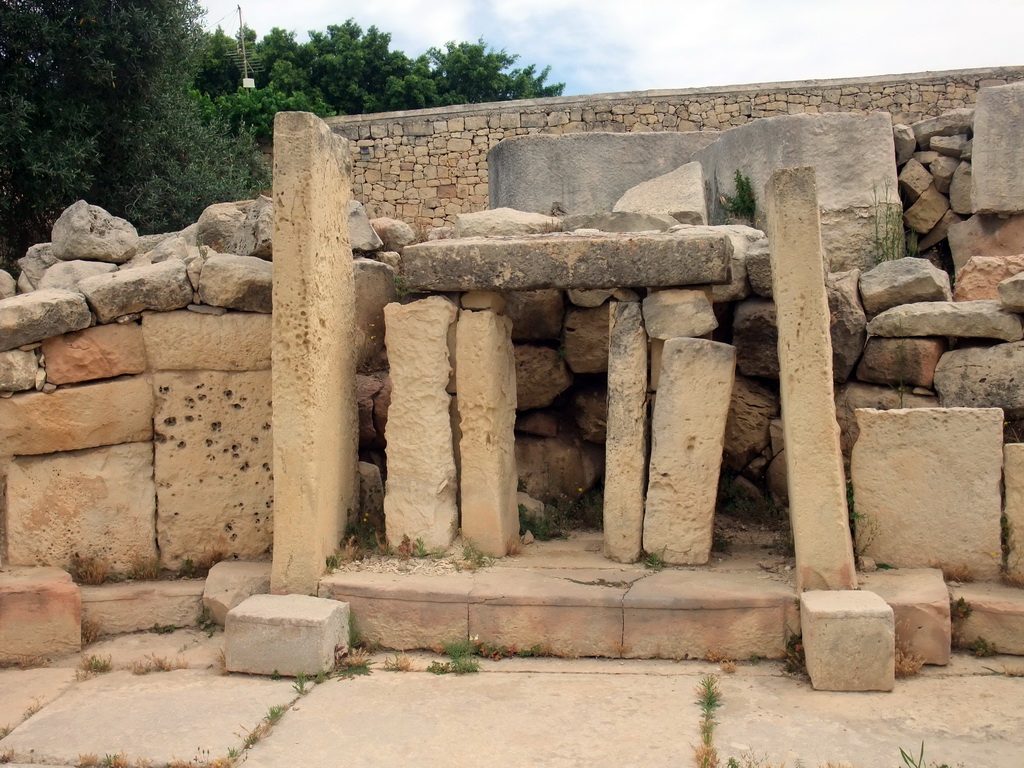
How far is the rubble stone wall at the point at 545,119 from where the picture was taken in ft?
49.7

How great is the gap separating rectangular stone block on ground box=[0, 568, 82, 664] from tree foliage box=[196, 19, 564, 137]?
16920 millimetres

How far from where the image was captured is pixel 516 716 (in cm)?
439

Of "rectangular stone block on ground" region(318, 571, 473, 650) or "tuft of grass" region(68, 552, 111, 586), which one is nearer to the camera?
"rectangular stone block on ground" region(318, 571, 473, 650)

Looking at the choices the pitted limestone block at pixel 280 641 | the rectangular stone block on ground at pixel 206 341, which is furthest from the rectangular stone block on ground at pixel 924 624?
the rectangular stone block on ground at pixel 206 341

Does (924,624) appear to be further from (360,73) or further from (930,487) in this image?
(360,73)

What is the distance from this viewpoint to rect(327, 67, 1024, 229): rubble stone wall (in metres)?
15.1

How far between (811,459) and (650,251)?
138cm

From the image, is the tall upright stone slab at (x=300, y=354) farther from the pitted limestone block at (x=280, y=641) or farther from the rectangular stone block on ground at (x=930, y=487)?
the rectangular stone block on ground at (x=930, y=487)

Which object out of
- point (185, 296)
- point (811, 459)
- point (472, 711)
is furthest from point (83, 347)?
point (811, 459)

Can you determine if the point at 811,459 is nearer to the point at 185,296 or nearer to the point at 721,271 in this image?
the point at 721,271

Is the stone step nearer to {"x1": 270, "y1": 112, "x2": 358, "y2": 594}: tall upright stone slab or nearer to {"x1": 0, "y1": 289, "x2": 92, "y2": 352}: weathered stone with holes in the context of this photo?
{"x1": 270, "y1": 112, "x2": 358, "y2": 594}: tall upright stone slab

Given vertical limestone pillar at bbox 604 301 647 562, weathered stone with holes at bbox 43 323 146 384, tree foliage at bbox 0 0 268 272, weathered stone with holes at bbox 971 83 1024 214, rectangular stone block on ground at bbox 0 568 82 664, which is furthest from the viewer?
tree foliage at bbox 0 0 268 272

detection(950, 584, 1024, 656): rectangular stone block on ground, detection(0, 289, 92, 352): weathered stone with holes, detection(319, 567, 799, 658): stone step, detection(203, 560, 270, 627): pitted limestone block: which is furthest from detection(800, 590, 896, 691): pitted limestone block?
detection(0, 289, 92, 352): weathered stone with holes

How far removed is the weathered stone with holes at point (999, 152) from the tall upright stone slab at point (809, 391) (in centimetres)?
261
